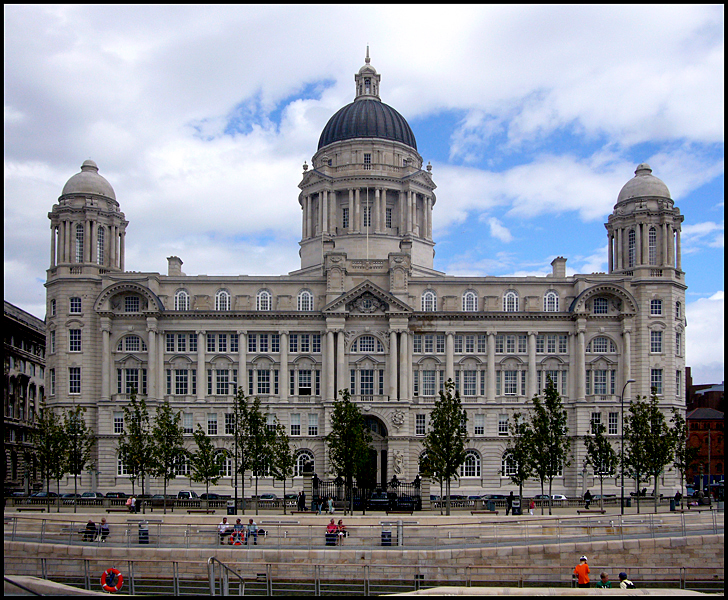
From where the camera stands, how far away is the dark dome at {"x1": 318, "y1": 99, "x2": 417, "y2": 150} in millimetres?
114250

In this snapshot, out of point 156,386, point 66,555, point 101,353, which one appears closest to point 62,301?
point 101,353

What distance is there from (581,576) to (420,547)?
35.6ft

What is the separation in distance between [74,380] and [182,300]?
13.4 m

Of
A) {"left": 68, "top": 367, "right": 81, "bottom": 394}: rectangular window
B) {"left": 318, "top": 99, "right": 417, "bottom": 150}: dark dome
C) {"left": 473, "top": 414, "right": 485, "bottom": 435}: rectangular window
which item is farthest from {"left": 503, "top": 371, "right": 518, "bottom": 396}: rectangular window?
{"left": 68, "top": 367, "right": 81, "bottom": 394}: rectangular window

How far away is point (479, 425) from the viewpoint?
303 ft

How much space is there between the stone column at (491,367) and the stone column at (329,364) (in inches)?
626

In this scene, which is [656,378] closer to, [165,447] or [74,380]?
[165,447]

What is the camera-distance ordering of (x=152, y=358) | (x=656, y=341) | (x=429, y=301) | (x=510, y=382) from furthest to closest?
1. (x=429, y=301)
2. (x=510, y=382)
3. (x=656, y=341)
4. (x=152, y=358)

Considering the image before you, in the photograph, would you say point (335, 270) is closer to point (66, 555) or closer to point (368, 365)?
point (368, 365)

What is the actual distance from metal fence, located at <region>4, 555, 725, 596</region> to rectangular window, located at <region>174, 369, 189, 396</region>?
46111mm

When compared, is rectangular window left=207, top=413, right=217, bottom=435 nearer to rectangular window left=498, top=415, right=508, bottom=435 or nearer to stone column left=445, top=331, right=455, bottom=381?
stone column left=445, top=331, right=455, bottom=381

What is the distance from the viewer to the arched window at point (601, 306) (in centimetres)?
9406

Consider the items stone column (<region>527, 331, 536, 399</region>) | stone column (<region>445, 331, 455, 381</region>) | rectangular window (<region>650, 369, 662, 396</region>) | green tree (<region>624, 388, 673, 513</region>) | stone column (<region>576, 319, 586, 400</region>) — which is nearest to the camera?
green tree (<region>624, 388, 673, 513</region>)

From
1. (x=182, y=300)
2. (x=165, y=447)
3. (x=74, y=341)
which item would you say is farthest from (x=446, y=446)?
(x=74, y=341)
